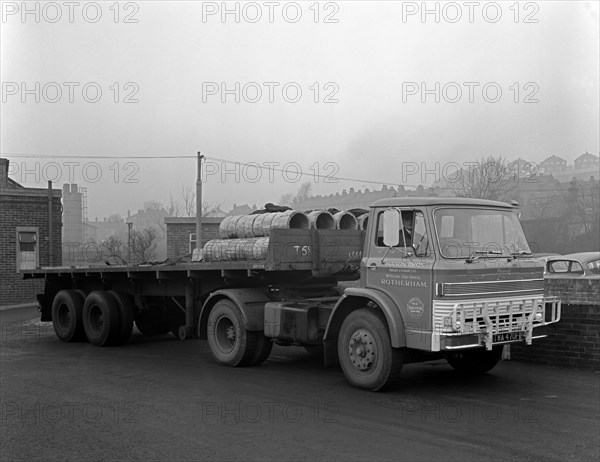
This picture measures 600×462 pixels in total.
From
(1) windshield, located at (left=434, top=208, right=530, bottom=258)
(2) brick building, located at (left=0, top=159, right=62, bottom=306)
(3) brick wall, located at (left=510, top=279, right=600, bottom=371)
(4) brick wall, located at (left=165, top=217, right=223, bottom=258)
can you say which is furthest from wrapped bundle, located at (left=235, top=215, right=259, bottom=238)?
(4) brick wall, located at (left=165, top=217, right=223, bottom=258)

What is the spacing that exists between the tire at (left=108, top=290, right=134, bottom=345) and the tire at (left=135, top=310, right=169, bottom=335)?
30cm

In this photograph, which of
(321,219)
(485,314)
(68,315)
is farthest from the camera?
(68,315)

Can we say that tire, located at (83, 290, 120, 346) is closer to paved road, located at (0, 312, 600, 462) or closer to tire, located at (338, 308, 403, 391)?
paved road, located at (0, 312, 600, 462)

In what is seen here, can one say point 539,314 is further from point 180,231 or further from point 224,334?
point 180,231

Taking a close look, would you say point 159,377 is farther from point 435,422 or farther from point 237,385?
point 435,422

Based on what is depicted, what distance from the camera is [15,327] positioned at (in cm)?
1816

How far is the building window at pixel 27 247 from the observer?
85.6 ft

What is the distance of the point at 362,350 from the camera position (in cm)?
850

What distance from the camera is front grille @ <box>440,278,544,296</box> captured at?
25.3 feet

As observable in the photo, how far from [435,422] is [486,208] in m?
2.95

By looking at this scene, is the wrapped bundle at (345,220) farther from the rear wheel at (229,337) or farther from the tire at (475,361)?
the tire at (475,361)

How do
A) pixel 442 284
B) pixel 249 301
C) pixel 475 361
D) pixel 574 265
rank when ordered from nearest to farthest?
pixel 442 284 → pixel 475 361 → pixel 249 301 → pixel 574 265

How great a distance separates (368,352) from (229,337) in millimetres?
3065

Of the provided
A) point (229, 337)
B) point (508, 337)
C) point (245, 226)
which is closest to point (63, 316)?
point (229, 337)
